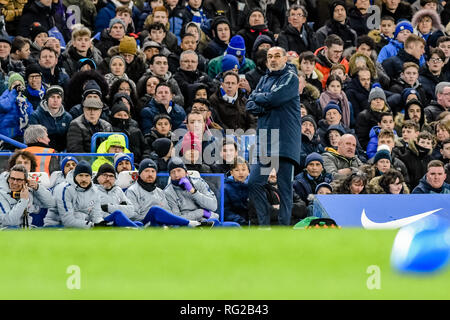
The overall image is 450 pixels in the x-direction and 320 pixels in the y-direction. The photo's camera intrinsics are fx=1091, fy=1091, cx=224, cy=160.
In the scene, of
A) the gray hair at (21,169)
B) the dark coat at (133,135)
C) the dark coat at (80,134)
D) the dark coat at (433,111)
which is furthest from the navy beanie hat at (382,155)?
the gray hair at (21,169)

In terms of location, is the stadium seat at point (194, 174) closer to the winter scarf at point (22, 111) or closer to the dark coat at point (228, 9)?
the winter scarf at point (22, 111)

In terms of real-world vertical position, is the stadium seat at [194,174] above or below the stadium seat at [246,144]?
below

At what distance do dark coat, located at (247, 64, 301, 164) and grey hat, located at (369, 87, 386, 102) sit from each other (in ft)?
12.5

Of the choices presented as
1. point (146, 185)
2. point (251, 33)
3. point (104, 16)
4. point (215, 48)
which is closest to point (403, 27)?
point (251, 33)

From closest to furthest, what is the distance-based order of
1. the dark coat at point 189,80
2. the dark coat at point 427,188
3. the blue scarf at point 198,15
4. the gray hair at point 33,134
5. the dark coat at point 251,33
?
the gray hair at point 33,134 < the dark coat at point 427,188 < the dark coat at point 189,80 < the dark coat at point 251,33 < the blue scarf at point 198,15

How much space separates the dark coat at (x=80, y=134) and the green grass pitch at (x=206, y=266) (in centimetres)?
588

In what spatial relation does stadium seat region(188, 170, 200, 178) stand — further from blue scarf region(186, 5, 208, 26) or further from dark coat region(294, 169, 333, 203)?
blue scarf region(186, 5, 208, 26)

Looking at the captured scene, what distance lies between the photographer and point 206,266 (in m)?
6.04

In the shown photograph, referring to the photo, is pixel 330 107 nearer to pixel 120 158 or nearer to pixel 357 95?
pixel 357 95

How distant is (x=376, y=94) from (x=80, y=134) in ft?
14.1

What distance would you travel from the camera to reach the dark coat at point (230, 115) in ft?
44.8

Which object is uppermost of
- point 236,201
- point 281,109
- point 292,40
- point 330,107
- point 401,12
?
point 401,12

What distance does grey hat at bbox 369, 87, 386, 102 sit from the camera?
14.6 meters

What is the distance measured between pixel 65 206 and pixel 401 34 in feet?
25.2
